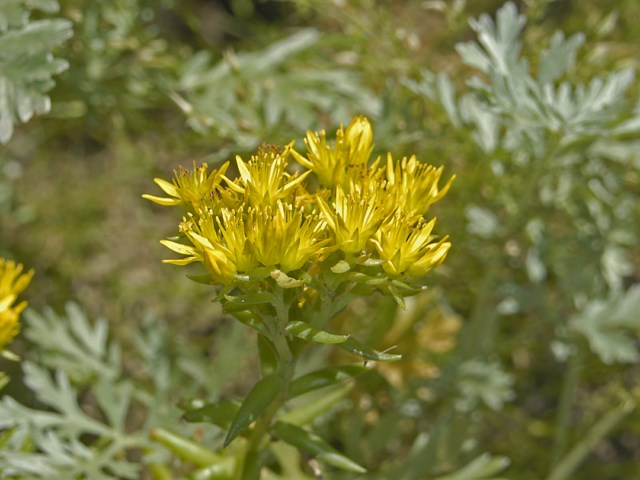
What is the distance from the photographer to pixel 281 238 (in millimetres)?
1401

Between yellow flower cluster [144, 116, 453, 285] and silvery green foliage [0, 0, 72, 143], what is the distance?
62 cm

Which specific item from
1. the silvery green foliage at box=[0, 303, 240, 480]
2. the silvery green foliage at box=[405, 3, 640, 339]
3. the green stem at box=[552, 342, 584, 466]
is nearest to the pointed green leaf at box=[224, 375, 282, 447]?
the silvery green foliage at box=[0, 303, 240, 480]

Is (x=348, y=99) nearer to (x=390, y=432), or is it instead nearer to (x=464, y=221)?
(x=464, y=221)

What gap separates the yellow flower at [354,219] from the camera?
1.46 m

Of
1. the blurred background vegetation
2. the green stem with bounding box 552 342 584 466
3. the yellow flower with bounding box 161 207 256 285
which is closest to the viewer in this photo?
the yellow flower with bounding box 161 207 256 285

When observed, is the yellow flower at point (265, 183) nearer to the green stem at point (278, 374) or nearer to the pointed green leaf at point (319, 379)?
the green stem at point (278, 374)

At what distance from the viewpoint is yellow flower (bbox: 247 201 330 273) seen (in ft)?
4.59

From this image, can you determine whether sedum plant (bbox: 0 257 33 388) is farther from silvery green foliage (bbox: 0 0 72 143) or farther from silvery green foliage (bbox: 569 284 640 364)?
silvery green foliage (bbox: 569 284 640 364)

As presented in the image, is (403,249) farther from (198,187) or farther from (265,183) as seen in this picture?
(198,187)

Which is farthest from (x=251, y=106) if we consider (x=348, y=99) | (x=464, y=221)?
(x=464, y=221)

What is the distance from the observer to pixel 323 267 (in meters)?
1.51

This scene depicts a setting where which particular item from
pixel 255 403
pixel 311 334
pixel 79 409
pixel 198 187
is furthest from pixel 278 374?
pixel 79 409

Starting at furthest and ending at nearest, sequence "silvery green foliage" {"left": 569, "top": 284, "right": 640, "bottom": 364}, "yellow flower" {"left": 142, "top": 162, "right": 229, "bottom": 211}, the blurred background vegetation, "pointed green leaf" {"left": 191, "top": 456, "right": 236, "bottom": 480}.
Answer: "silvery green foliage" {"left": 569, "top": 284, "right": 640, "bottom": 364} < the blurred background vegetation < "pointed green leaf" {"left": 191, "top": 456, "right": 236, "bottom": 480} < "yellow flower" {"left": 142, "top": 162, "right": 229, "bottom": 211}

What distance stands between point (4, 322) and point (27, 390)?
51.3 inches
